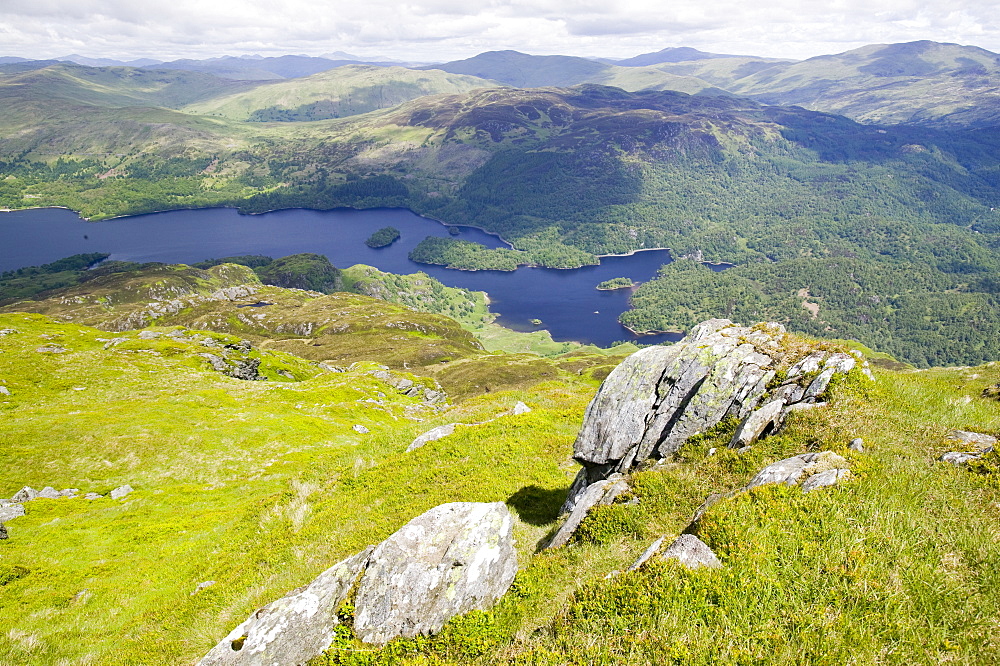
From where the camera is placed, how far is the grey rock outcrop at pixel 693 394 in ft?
59.4

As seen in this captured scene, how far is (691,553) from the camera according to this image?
36.7 ft

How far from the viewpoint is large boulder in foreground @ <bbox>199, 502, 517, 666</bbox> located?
41.3 feet

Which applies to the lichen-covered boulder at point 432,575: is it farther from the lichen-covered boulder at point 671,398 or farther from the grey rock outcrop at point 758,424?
the grey rock outcrop at point 758,424

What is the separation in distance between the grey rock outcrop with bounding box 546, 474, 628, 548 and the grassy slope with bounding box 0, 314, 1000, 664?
0.88 m

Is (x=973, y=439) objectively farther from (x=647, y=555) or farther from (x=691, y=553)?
(x=647, y=555)

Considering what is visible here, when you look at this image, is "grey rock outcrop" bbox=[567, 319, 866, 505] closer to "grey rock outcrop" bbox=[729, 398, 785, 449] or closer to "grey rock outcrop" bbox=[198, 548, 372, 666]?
"grey rock outcrop" bbox=[729, 398, 785, 449]

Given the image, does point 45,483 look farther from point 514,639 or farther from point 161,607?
point 514,639

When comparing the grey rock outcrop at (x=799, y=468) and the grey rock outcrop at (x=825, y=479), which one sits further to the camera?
the grey rock outcrop at (x=799, y=468)

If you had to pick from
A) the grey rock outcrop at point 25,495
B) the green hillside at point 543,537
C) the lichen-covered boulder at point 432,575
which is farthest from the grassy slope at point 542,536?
the grey rock outcrop at point 25,495

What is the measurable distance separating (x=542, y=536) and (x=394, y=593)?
261 inches

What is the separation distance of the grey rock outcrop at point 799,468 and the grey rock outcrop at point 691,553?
→ 285 centimetres

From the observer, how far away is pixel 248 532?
2414cm

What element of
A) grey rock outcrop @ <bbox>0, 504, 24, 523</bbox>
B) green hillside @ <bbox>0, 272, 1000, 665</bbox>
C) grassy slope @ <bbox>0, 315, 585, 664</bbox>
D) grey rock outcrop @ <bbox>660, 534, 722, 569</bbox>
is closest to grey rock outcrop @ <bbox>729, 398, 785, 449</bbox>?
green hillside @ <bbox>0, 272, 1000, 665</bbox>

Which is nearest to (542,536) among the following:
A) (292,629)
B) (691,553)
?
(691,553)
